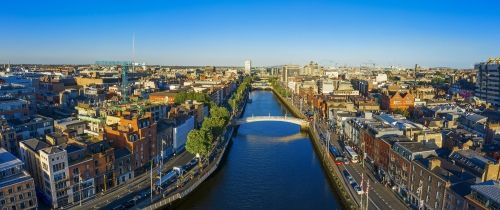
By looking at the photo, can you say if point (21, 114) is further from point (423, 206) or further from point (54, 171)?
point (423, 206)

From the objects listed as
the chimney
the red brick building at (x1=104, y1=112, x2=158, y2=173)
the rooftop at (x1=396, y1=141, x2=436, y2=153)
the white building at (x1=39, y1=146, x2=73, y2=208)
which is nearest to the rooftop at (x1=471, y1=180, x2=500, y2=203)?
the chimney

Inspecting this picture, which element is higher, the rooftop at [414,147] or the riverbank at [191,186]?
the rooftop at [414,147]

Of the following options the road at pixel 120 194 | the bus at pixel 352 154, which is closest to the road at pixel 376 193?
the bus at pixel 352 154

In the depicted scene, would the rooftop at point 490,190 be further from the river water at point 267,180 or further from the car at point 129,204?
the car at point 129,204

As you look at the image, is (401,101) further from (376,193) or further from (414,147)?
(376,193)

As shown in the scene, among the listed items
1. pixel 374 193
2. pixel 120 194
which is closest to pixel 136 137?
pixel 120 194
